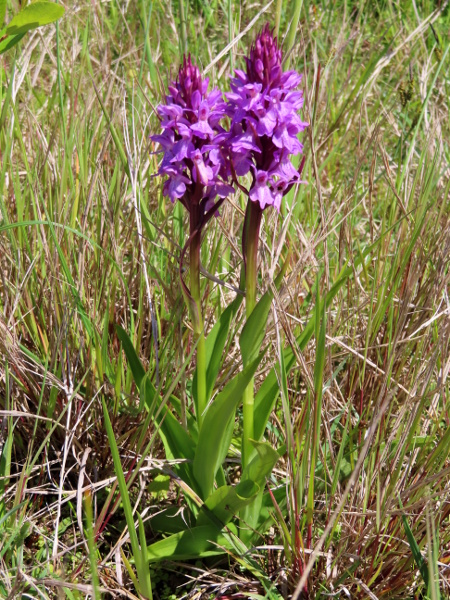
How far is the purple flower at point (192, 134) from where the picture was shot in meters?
1.01

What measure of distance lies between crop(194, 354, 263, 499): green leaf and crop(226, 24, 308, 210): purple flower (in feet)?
0.95

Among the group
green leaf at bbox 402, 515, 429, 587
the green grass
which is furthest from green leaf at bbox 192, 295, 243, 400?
green leaf at bbox 402, 515, 429, 587

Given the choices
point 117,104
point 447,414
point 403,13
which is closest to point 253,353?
point 447,414

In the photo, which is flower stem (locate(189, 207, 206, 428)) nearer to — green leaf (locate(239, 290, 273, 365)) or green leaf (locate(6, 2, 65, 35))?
green leaf (locate(239, 290, 273, 365))

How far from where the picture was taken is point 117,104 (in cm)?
194

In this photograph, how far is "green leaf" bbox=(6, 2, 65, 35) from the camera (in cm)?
100

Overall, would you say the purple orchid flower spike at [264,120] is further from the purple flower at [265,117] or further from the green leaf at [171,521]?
the green leaf at [171,521]

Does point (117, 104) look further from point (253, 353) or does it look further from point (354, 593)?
point (354, 593)

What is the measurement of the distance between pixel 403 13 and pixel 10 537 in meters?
2.93

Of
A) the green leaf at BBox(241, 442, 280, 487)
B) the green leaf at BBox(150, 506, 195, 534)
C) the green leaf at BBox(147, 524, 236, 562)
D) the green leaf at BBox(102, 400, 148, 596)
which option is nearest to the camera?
the green leaf at BBox(102, 400, 148, 596)

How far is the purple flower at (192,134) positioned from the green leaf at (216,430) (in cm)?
31

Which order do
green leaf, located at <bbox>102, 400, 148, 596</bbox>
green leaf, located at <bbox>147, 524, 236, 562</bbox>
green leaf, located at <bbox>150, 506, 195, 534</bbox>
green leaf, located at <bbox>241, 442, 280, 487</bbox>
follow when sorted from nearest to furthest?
green leaf, located at <bbox>102, 400, 148, 596</bbox> → green leaf, located at <bbox>241, 442, 280, 487</bbox> → green leaf, located at <bbox>147, 524, 236, 562</bbox> → green leaf, located at <bbox>150, 506, 195, 534</bbox>

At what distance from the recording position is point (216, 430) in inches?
44.7

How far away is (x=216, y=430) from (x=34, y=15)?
0.73 metres
